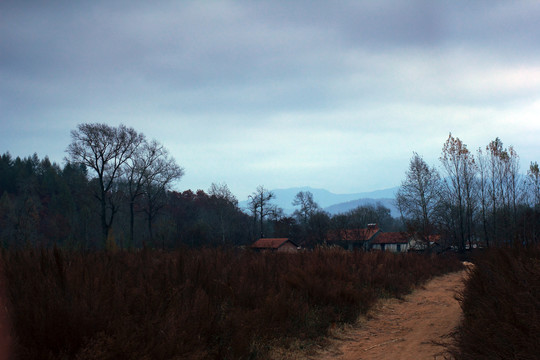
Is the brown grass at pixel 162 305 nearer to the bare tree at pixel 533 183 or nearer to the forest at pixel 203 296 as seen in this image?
the forest at pixel 203 296

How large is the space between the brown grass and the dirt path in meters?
0.57

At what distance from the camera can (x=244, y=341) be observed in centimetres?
576

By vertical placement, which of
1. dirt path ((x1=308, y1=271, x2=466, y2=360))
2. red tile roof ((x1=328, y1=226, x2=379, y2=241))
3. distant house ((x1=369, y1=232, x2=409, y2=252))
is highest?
red tile roof ((x1=328, y1=226, x2=379, y2=241))

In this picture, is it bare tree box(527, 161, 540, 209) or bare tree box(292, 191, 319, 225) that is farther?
bare tree box(292, 191, 319, 225)

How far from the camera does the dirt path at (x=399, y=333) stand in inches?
270

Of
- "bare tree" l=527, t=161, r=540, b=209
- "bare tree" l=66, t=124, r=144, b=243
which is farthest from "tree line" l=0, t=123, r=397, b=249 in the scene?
"bare tree" l=527, t=161, r=540, b=209

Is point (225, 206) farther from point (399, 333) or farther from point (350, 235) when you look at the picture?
point (399, 333)

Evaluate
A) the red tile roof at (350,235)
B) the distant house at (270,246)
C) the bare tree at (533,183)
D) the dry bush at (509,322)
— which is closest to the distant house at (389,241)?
the red tile roof at (350,235)

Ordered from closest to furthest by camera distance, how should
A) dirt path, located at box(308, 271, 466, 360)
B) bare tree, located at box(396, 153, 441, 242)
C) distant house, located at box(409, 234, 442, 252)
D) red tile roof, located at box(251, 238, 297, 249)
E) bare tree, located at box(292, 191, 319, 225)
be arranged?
dirt path, located at box(308, 271, 466, 360)
red tile roof, located at box(251, 238, 297, 249)
distant house, located at box(409, 234, 442, 252)
bare tree, located at box(396, 153, 441, 242)
bare tree, located at box(292, 191, 319, 225)

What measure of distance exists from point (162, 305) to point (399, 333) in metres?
5.54

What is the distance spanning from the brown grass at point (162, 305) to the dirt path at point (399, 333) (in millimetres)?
574

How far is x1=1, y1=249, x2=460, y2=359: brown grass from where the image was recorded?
402cm

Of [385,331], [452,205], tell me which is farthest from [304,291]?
[452,205]

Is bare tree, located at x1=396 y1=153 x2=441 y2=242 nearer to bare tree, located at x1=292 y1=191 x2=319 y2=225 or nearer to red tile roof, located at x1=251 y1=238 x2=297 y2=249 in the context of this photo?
red tile roof, located at x1=251 y1=238 x2=297 y2=249
